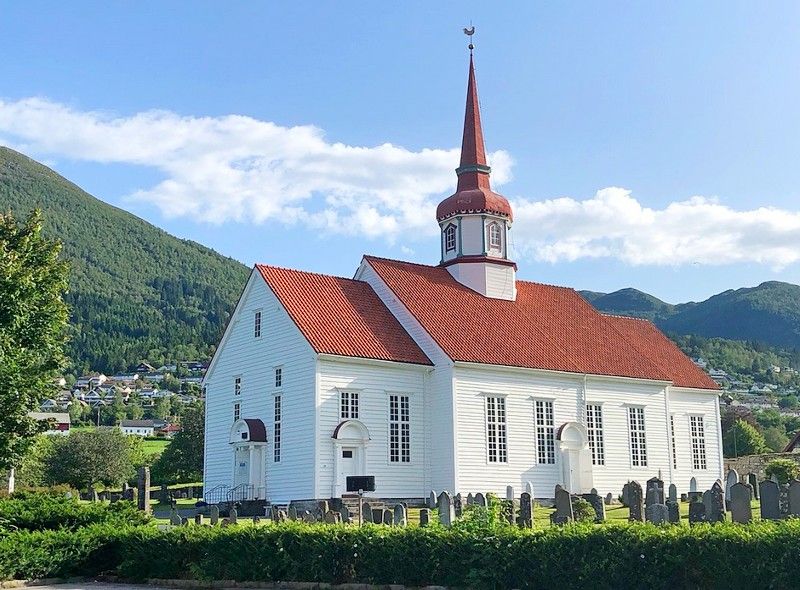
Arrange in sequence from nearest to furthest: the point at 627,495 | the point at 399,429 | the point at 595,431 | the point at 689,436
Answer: the point at 627,495 → the point at 399,429 → the point at 595,431 → the point at 689,436

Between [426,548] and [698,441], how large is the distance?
37398mm

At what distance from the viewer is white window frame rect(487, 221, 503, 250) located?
4756 cm

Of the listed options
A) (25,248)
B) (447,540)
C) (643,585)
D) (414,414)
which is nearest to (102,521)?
(25,248)

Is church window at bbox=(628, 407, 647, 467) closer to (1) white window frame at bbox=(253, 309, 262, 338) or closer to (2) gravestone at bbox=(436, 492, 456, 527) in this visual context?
(1) white window frame at bbox=(253, 309, 262, 338)

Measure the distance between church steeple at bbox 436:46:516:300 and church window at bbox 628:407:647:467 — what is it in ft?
27.2

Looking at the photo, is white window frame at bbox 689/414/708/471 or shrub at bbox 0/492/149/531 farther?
white window frame at bbox 689/414/708/471

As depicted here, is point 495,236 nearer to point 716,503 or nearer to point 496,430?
point 496,430

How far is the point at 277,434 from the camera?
128ft

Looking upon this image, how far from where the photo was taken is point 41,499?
2634 centimetres

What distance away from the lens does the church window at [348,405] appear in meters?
37.8

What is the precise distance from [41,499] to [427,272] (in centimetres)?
2382

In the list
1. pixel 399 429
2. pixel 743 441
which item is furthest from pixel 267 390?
pixel 743 441

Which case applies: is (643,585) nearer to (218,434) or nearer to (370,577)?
(370,577)

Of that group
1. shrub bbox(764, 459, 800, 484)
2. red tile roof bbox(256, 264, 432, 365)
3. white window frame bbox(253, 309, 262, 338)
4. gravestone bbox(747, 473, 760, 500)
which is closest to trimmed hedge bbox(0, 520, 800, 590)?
red tile roof bbox(256, 264, 432, 365)
